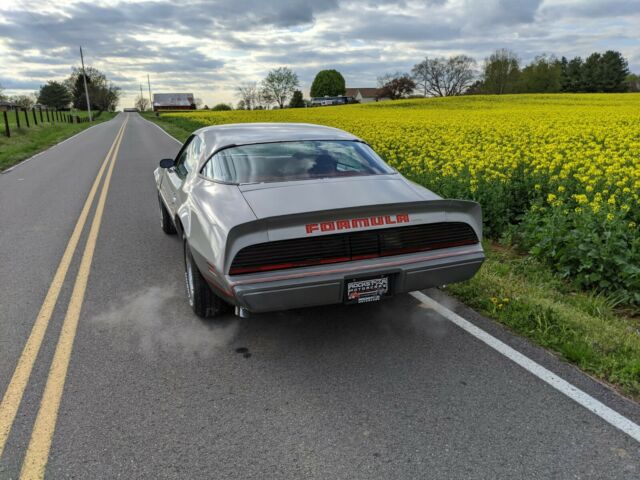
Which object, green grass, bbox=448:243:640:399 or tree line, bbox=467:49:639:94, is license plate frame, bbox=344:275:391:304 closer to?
green grass, bbox=448:243:640:399

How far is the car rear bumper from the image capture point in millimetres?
3105

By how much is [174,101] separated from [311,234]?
279 ft

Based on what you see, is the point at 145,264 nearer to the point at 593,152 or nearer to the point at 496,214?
the point at 496,214

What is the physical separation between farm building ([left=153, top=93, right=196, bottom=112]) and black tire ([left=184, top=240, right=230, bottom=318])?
81701 mm

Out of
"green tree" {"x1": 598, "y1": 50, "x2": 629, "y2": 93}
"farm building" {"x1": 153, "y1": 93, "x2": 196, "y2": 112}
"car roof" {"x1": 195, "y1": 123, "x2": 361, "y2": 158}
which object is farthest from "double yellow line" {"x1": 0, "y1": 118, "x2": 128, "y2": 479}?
"green tree" {"x1": 598, "y1": 50, "x2": 629, "y2": 93}

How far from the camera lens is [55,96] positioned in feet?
409

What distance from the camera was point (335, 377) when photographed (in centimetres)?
330

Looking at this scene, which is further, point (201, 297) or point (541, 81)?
point (541, 81)

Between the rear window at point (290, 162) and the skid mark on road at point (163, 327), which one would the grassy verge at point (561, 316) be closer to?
the rear window at point (290, 162)

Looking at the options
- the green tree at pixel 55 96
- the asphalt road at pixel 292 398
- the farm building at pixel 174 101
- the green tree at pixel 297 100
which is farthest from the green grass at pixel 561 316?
the green tree at pixel 55 96

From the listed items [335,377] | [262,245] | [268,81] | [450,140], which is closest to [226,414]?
[335,377]

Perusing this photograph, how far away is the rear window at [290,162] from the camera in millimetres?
4094

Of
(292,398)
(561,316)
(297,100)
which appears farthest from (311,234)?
(297,100)

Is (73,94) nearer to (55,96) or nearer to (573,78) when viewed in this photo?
(55,96)
